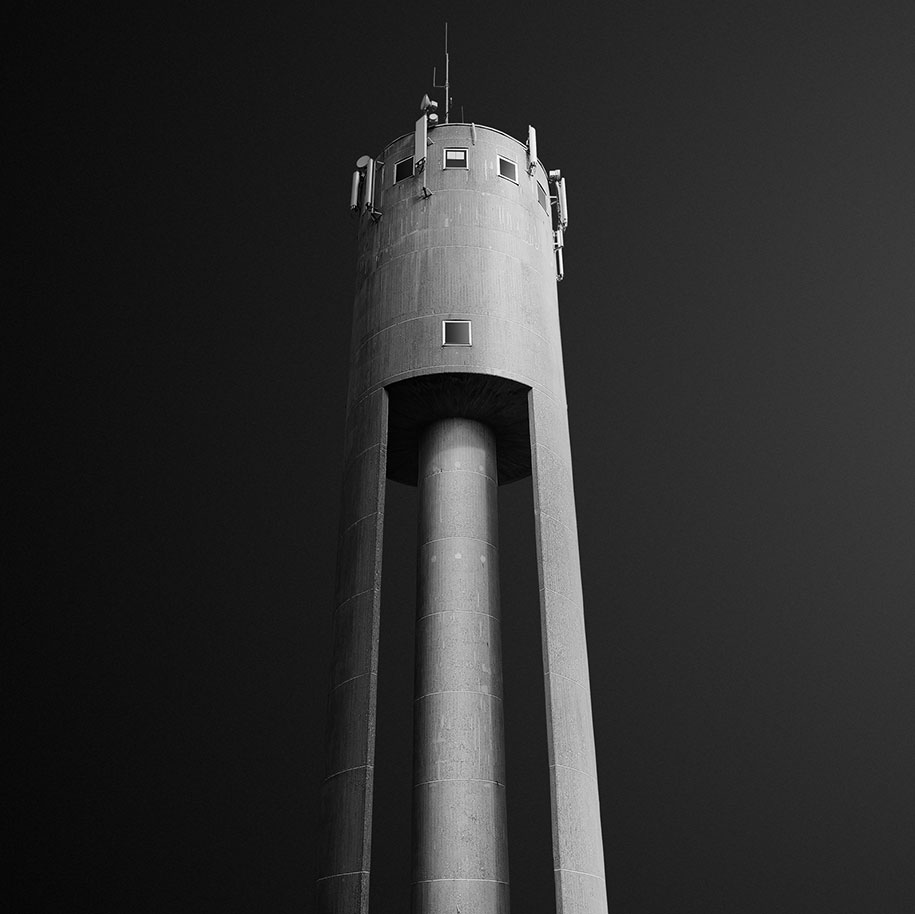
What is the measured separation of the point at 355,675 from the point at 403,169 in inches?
529

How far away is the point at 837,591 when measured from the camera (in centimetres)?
4191

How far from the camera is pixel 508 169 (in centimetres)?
2720

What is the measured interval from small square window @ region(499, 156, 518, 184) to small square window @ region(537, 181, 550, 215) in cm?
92

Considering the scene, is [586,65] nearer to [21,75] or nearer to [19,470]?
[21,75]

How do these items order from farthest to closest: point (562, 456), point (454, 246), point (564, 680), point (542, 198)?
point (542, 198) < point (454, 246) < point (562, 456) < point (564, 680)

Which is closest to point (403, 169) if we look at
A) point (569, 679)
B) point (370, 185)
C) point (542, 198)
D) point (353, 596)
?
point (370, 185)

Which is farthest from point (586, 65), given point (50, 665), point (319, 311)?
point (50, 665)

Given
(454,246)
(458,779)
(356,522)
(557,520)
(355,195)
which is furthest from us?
(355,195)

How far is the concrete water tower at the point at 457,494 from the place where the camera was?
19969mm

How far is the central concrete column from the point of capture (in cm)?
2009

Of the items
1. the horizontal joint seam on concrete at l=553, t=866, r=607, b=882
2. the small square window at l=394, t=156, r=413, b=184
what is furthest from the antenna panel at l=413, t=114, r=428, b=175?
the horizontal joint seam on concrete at l=553, t=866, r=607, b=882

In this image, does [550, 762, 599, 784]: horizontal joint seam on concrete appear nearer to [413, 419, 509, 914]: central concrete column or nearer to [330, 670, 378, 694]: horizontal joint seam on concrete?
[413, 419, 509, 914]: central concrete column

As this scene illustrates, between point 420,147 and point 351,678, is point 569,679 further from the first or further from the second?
point 420,147

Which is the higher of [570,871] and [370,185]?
[370,185]
